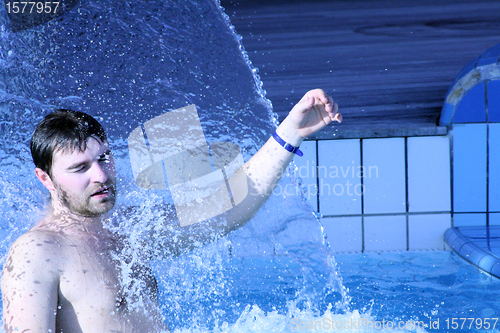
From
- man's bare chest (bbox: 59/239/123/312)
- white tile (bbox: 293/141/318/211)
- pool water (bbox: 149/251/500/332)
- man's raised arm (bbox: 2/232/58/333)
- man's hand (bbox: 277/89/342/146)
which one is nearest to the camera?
man's raised arm (bbox: 2/232/58/333)

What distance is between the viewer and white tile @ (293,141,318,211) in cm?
229

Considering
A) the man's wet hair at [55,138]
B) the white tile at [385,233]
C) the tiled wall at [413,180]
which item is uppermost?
the man's wet hair at [55,138]

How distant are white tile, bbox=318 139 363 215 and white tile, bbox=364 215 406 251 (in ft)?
0.41

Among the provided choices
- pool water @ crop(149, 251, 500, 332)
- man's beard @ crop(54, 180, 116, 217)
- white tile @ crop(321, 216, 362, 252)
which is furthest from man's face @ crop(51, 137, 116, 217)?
white tile @ crop(321, 216, 362, 252)

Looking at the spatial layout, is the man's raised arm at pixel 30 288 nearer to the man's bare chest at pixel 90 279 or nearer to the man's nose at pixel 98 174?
the man's bare chest at pixel 90 279

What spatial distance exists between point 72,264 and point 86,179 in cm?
19

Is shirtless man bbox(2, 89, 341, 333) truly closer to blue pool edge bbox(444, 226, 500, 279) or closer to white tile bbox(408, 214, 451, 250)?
blue pool edge bbox(444, 226, 500, 279)

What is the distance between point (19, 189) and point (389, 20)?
7.71ft

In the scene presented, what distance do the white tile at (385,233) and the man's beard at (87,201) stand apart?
164 cm

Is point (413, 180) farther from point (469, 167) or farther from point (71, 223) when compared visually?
point (71, 223)

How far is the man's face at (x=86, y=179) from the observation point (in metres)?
0.98

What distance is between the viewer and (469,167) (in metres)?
2.33

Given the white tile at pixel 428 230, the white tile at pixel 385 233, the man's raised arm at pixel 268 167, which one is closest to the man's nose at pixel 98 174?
the man's raised arm at pixel 268 167

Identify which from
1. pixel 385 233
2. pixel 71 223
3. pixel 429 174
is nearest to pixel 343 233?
pixel 385 233
